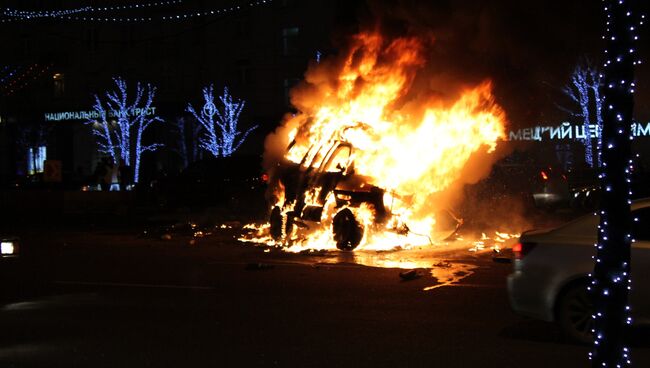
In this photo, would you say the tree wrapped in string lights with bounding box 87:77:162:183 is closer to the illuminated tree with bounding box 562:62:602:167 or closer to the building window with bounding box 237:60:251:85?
the building window with bounding box 237:60:251:85

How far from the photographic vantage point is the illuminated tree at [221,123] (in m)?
44.7

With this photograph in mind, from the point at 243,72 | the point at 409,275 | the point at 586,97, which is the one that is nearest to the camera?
the point at 409,275

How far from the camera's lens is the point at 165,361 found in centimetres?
729

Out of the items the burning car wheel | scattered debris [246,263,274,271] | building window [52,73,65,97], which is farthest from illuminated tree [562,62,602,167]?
building window [52,73,65,97]

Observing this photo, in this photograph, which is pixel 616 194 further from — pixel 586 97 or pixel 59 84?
pixel 59 84

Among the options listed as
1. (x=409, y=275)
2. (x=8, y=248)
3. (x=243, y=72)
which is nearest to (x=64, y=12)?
(x=243, y=72)

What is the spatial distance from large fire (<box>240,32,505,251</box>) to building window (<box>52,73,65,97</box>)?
37981 millimetres

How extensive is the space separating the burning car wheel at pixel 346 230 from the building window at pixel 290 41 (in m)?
30.9

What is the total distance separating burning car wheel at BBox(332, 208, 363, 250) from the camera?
15.6 metres

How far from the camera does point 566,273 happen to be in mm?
7629

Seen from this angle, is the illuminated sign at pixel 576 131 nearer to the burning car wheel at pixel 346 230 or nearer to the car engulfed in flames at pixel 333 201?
the car engulfed in flames at pixel 333 201

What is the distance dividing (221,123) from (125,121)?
5.72m

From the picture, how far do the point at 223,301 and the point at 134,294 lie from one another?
4.62 ft

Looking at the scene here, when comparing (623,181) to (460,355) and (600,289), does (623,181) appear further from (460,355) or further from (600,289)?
(460,355)
